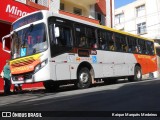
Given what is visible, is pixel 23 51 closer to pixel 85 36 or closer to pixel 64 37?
pixel 64 37

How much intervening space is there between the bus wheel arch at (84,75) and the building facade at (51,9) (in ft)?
19.5

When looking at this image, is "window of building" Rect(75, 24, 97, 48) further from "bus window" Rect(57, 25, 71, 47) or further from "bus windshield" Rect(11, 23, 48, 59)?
"bus windshield" Rect(11, 23, 48, 59)

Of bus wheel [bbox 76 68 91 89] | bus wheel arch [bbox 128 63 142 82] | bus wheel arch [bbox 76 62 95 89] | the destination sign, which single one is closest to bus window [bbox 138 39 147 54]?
bus wheel arch [bbox 128 63 142 82]

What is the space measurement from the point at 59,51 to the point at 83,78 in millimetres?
2092

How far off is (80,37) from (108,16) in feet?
55.9

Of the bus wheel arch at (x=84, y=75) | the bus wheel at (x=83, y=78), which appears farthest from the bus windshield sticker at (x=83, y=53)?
the bus wheel at (x=83, y=78)

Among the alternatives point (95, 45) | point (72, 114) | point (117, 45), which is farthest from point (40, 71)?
point (117, 45)

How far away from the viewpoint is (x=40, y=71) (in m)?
11.2

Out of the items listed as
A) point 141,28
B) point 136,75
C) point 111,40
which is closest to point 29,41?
point 111,40

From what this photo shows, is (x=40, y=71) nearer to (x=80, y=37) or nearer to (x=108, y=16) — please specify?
(x=80, y=37)

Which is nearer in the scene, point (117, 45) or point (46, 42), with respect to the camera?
point (46, 42)

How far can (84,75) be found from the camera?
43.7 feet

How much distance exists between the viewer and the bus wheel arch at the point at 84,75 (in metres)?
13.0

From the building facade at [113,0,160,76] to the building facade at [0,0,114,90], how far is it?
42.2ft
